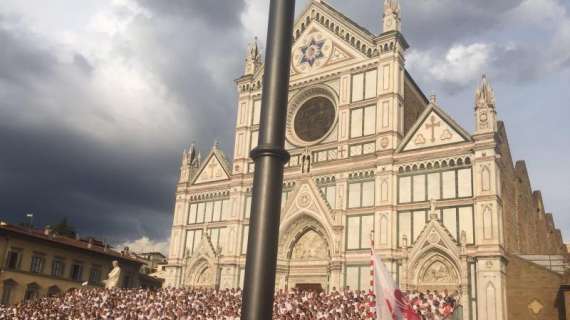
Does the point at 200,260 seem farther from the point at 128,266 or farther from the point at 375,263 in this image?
the point at 375,263

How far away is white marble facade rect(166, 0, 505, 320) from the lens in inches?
1116

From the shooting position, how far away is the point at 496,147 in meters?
28.6

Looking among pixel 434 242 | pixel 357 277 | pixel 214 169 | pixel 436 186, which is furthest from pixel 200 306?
pixel 214 169

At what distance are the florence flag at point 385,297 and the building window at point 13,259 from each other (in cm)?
4158

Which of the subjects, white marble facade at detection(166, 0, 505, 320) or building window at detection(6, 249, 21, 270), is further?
building window at detection(6, 249, 21, 270)

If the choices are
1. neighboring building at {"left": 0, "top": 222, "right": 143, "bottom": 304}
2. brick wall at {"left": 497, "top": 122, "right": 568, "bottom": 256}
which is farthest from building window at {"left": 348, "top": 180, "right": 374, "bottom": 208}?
neighboring building at {"left": 0, "top": 222, "right": 143, "bottom": 304}

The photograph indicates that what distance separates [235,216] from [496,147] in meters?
18.7

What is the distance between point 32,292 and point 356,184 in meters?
29.6

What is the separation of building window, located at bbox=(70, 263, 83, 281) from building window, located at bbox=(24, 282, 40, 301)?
12.2 feet

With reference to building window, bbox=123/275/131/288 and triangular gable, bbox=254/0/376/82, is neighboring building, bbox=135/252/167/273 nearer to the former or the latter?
building window, bbox=123/275/131/288

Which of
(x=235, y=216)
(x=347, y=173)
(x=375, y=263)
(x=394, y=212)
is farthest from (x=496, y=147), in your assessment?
(x=375, y=263)

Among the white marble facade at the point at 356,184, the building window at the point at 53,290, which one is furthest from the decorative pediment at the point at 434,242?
the building window at the point at 53,290

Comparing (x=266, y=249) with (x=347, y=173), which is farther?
(x=347, y=173)

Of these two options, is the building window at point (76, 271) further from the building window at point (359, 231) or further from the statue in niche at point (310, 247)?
the building window at point (359, 231)
